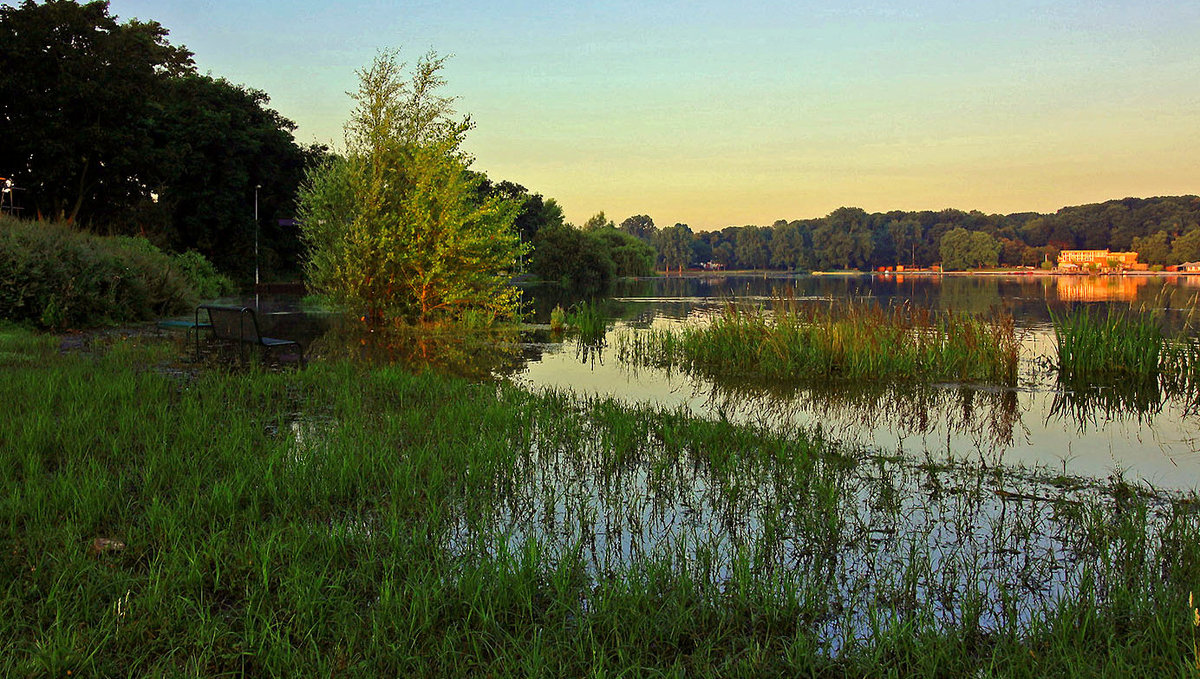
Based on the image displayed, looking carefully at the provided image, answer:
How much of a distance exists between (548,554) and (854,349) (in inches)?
438

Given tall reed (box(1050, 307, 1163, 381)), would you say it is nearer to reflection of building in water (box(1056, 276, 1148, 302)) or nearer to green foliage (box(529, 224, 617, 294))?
reflection of building in water (box(1056, 276, 1148, 302))

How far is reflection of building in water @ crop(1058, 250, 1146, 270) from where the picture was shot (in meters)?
142

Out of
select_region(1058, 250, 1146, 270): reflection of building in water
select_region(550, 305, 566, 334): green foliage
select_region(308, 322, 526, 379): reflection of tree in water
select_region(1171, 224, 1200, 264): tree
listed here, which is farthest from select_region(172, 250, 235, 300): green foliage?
select_region(1171, 224, 1200, 264): tree

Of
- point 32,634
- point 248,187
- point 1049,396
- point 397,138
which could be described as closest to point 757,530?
point 32,634

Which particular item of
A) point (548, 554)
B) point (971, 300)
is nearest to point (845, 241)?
point (971, 300)

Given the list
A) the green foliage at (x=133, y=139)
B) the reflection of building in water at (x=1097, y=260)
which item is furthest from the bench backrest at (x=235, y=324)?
the reflection of building in water at (x=1097, y=260)

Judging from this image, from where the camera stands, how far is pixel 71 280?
1819 cm

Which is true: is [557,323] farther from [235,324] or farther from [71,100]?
[71,100]

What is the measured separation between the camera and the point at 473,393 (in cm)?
1129

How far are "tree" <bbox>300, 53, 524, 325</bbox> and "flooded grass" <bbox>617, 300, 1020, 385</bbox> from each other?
22.3 ft

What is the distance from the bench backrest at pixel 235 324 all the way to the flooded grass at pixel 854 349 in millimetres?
7957

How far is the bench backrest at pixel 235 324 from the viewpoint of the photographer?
12648 millimetres

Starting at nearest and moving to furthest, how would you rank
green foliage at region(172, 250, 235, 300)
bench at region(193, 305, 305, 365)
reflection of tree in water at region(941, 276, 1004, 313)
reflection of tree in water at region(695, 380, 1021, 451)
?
reflection of tree in water at region(695, 380, 1021, 451), bench at region(193, 305, 305, 365), green foliage at region(172, 250, 235, 300), reflection of tree in water at region(941, 276, 1004, 313)

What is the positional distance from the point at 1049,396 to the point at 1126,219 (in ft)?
591
